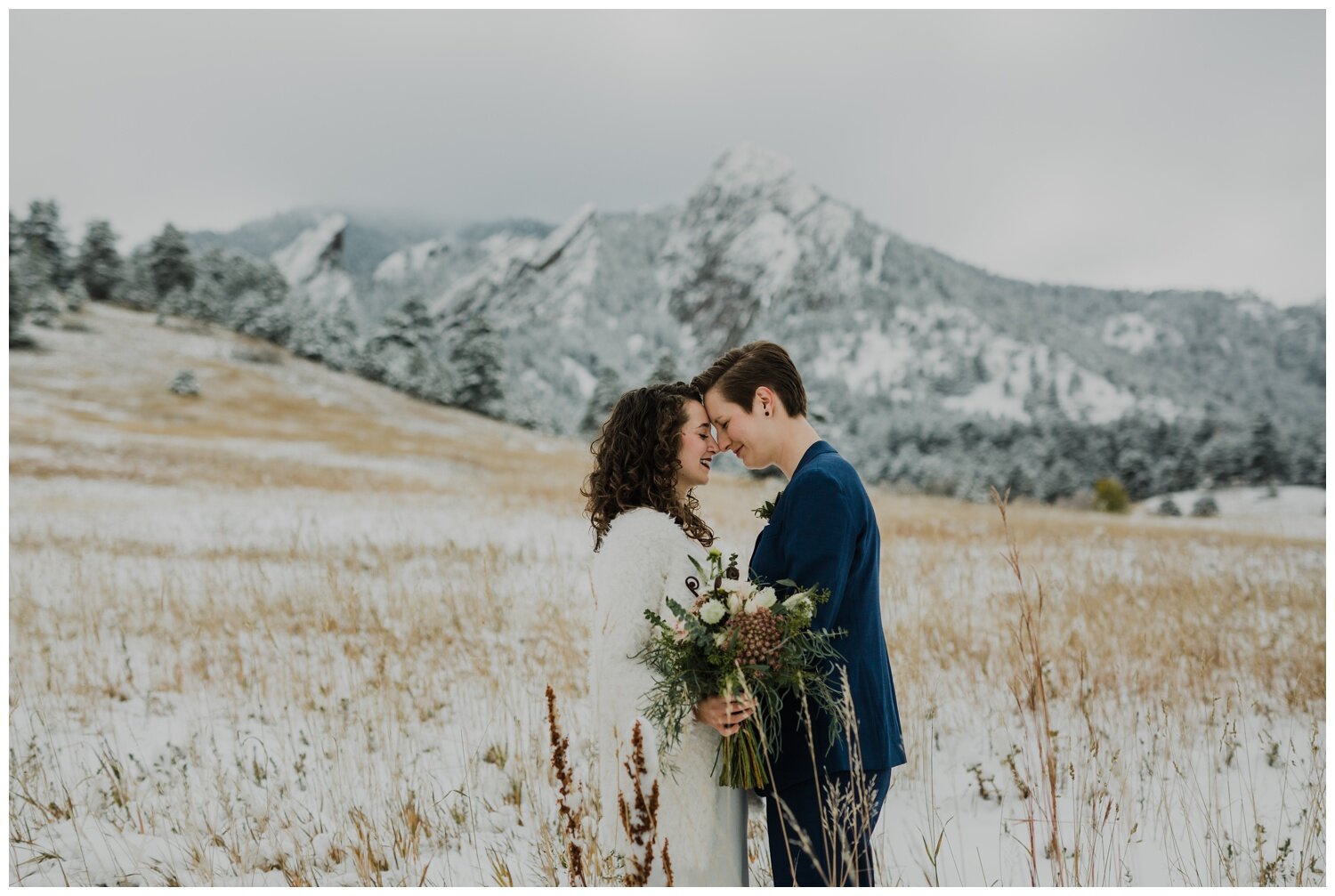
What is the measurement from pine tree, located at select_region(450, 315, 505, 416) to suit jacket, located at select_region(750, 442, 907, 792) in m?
52.3

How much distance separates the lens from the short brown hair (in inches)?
113

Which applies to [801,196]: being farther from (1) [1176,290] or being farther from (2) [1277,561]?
(2) [1277,561]

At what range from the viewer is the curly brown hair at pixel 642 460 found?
9.55 feet

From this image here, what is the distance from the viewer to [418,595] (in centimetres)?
755

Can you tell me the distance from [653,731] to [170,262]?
6781cm

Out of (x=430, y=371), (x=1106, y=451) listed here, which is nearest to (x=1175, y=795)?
(x=430, y=371)

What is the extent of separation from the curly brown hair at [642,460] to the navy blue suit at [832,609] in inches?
18.2

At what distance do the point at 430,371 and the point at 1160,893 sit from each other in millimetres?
52803

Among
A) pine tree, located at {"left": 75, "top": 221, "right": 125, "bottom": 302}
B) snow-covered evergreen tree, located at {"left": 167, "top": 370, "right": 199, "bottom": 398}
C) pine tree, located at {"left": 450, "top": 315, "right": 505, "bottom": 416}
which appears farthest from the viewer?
pine tree, located at {"left": 450, "top": 315, "right": 505, "bottom": 416}

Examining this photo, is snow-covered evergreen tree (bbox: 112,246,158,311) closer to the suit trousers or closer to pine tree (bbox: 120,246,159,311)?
pine tree (bbox: 120,246,159,311)

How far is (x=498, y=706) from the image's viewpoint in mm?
5133

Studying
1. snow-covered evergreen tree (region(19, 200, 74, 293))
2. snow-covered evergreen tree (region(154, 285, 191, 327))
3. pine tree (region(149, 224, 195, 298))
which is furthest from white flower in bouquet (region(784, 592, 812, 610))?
pine tree (region(149, 224, 195, 298))

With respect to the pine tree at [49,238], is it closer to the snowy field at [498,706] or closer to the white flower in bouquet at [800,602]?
the snowy field at [498,706]

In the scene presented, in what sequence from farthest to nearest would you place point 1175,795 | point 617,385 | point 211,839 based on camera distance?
point 617,385 → point 1175,795 → point 211,839
